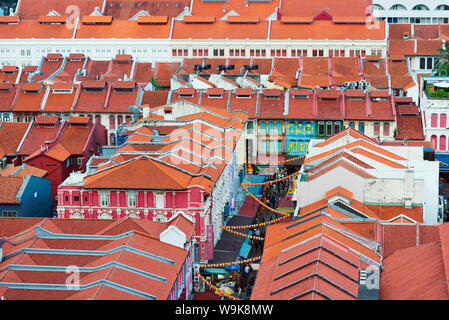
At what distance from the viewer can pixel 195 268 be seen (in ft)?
264

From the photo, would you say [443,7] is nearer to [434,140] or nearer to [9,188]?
[434,140]

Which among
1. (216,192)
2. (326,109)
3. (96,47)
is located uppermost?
(96,47)

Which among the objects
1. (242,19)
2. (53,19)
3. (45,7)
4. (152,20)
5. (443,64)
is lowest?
(443,64)

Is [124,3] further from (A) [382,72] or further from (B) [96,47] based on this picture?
(A) [382,72]

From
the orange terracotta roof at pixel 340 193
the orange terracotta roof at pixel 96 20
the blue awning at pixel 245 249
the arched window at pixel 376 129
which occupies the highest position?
the orange terracotta roof at pixel 96 20

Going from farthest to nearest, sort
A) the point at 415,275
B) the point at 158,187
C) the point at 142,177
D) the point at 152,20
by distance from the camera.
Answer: the point at 152,20, the point at 142,177, the point at 158,187, the point at 415,275

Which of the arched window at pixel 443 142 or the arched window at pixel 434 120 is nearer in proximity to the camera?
the arched window at pixel 434 120

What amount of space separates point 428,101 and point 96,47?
74387 millimetres

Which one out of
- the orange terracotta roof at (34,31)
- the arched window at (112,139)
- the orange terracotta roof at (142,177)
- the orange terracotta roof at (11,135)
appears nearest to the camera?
the orange terracotta roof at (142,177)

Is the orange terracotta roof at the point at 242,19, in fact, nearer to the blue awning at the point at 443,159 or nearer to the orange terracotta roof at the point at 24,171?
the blue awning at the point at 443,159

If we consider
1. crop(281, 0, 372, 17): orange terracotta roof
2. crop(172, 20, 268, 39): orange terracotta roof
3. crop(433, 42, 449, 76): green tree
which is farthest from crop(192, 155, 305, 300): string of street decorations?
crop(281, 0, 372, 17): orange terracotta roof

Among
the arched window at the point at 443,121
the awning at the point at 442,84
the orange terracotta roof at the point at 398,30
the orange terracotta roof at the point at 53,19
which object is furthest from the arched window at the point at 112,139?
the orange terracotta roof at the point at 398,30

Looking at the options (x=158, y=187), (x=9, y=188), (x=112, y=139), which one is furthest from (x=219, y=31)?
(x=158, y=187)
